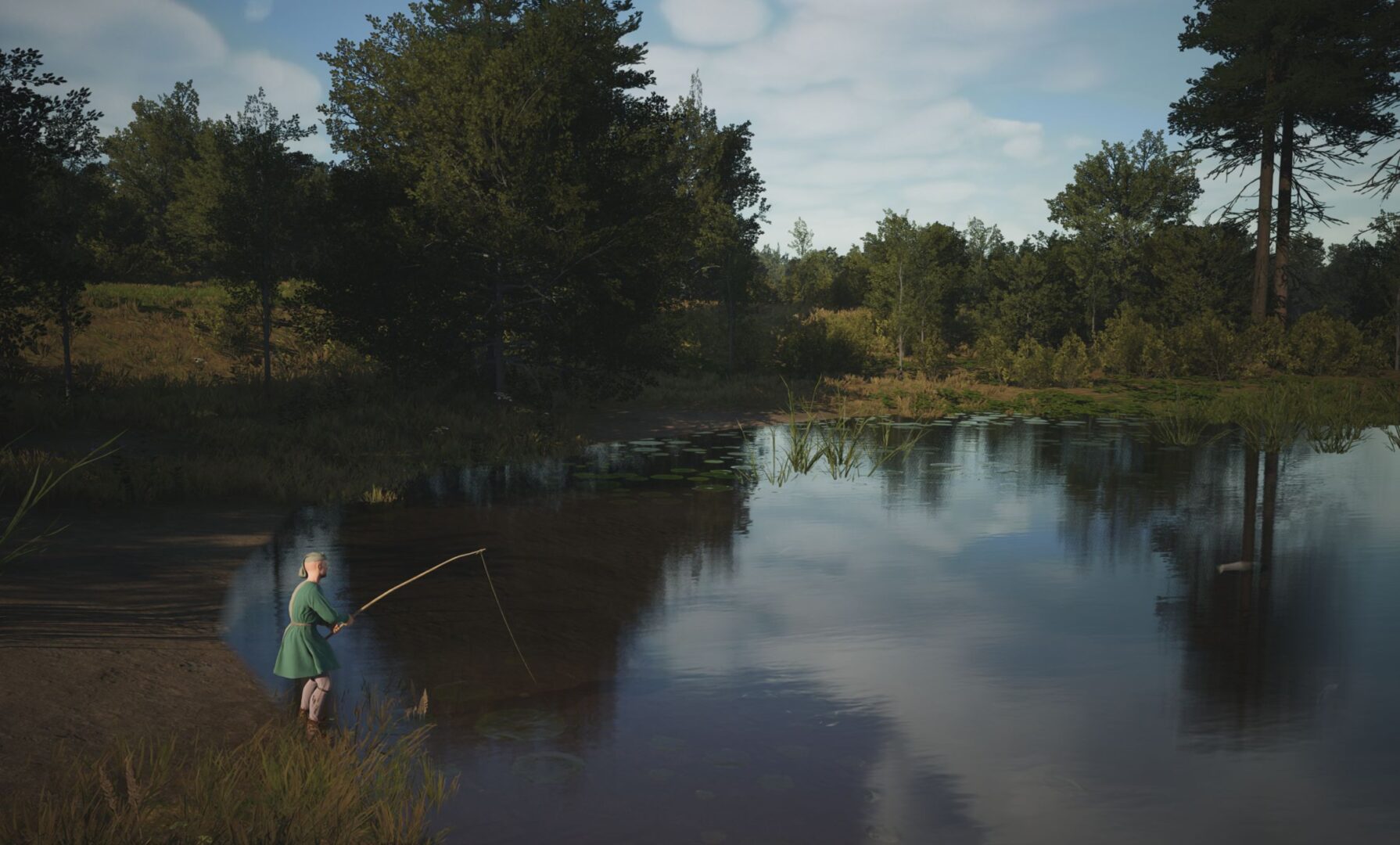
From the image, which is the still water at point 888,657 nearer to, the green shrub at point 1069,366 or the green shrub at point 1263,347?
the green shrub at point 1069,366

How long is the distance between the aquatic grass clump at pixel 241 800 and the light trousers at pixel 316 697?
2.99ft

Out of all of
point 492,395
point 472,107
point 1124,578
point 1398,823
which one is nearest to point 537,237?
point 472,107

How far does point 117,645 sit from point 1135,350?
41951 mm

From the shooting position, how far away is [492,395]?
87.5 feet

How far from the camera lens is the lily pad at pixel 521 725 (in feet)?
23.3

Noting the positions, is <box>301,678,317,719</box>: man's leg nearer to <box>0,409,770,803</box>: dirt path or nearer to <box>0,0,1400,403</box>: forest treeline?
<box>0,409,770,803</box>: dirt path

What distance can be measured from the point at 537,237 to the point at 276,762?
1804cm

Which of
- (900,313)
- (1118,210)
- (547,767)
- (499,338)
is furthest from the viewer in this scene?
(1118,210)

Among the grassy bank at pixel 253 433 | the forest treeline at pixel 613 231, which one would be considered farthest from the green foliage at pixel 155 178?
the grassy bank at pixel 253 433

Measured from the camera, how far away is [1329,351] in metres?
39.8

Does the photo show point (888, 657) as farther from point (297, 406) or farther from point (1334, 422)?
point (1334, 422)

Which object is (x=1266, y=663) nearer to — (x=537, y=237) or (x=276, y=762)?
(x=276, y=762)

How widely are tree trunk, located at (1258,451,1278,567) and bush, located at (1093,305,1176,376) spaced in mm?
20912

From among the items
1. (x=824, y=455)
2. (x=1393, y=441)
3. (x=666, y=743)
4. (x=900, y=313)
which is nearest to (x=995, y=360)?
(x=900, y=313)
